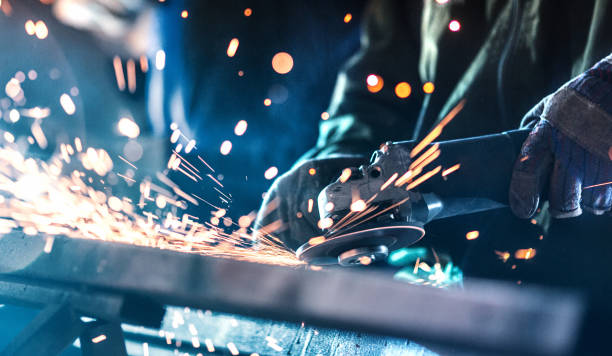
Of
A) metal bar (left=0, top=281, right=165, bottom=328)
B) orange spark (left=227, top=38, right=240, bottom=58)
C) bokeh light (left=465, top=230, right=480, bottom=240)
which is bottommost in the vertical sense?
metal bar (left=0, top=281, right=165, bottom=328)

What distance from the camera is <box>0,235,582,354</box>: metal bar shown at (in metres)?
0.81

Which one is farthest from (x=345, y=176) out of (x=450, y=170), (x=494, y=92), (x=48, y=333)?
(x=494, y=92)

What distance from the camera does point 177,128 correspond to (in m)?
1.98

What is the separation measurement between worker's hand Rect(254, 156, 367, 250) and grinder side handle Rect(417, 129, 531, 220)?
0.76ft

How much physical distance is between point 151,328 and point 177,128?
43.5 inches

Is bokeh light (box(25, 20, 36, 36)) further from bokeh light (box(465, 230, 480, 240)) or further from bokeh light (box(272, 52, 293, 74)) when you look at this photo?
bokeh light (box(465, 230, 480, 240))

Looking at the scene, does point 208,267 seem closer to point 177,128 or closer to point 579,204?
point 579,204

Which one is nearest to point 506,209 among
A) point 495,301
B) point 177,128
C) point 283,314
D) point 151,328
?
point 495,301

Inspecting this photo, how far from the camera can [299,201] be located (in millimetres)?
1178

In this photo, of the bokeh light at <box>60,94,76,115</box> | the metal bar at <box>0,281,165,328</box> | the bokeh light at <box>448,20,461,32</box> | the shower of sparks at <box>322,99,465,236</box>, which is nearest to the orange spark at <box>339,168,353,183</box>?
the shower of sparks at <box>322,99,465,236</box>

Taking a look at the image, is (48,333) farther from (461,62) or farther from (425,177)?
(461,62)

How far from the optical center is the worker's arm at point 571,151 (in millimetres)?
846

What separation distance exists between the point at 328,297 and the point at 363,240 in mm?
150

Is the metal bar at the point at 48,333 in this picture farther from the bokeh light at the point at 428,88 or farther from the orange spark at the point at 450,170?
the bokeh light at the point at 428,88
